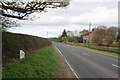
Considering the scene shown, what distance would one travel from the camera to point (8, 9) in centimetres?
664

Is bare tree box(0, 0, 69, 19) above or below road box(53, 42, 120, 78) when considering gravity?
above

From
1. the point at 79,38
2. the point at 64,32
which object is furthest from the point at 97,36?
the point at 64,32

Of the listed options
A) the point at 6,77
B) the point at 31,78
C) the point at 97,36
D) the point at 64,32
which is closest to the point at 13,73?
the point at 6,77

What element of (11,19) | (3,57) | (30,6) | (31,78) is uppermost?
(30,6)

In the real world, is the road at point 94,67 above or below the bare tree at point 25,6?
below

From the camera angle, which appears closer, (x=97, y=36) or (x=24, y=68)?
(x=24, y=68)

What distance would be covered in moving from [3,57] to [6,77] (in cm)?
139

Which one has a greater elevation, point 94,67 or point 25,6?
point 25,6

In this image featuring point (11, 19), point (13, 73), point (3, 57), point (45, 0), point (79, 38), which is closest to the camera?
point (13, 73)

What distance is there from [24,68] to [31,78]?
90 centimetres

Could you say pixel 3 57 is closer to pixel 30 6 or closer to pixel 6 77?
pixel 6 77

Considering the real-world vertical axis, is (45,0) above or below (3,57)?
above

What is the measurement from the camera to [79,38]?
9819 cm

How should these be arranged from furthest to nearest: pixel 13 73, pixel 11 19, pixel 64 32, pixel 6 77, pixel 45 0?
pixel 64 32
pixel 11 19
pixel 45 0
pixel 13 73
pixel 6 77
